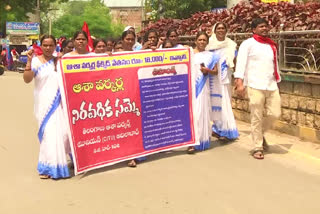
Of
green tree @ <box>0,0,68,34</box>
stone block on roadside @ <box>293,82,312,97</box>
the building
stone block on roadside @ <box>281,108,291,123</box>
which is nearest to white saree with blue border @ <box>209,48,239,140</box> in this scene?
stone block on roadside @ <box>281,108,291,123</box>

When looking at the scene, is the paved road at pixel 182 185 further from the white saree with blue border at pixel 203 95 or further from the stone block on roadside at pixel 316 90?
the stone block on roadside at pixel 316 90

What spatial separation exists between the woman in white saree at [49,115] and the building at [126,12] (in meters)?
75.2

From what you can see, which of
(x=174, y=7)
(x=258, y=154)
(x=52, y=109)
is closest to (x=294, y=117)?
(x=258, y=154)

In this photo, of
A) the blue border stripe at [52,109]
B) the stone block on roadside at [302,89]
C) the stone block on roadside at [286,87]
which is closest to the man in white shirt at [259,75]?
the stone block on roadside at [302,89]

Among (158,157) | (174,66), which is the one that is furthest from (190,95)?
(158,157)

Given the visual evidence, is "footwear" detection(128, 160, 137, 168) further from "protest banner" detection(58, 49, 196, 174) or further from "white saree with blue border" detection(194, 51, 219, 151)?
A: "white saree with blue border" detection(194, 51, 219, 151)

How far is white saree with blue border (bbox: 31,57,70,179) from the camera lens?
201 inches

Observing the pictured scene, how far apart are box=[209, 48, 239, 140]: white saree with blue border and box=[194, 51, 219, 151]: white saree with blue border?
188 mm

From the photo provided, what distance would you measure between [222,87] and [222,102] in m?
0.25

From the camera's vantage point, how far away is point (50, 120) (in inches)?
201

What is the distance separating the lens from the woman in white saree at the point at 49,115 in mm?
5090

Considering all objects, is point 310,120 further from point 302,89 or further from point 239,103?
point 239,103

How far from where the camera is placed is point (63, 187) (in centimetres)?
485

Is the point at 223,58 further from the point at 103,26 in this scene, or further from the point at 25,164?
the point at 103,26
